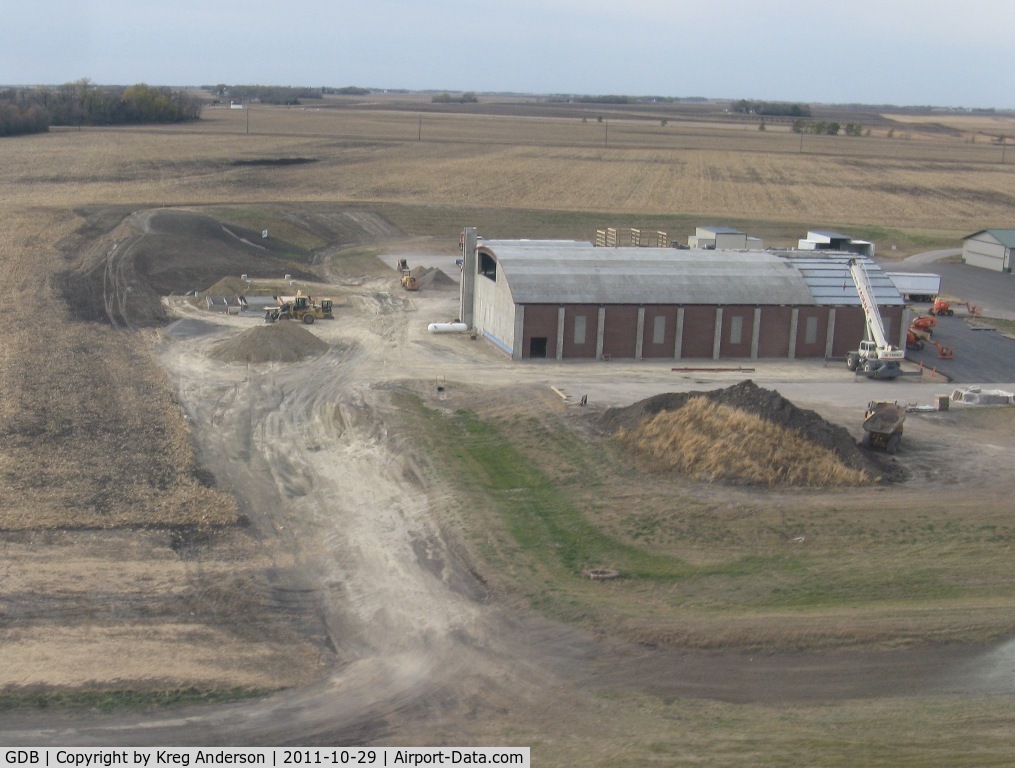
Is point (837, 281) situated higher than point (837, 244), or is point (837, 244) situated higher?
point (837, 244)

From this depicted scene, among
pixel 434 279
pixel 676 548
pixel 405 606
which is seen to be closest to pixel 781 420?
pixel 676 548

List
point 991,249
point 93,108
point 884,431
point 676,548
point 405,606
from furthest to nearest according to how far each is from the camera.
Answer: point 93,108, point 991,249, point 884,431, point 676,548, point 405,606

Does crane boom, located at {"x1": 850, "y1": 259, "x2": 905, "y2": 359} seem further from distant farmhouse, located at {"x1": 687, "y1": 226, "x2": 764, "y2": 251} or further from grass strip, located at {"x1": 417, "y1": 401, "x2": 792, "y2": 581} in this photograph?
grass strip, located at {"x1": 417, "y1": 401, "x2": 792, "y2": 581}

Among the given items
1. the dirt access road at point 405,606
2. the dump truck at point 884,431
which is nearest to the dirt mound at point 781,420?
the dump truck at point 884,431

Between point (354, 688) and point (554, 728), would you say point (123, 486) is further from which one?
point (554, 728)

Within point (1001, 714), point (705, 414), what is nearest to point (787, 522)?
point (705, 414)

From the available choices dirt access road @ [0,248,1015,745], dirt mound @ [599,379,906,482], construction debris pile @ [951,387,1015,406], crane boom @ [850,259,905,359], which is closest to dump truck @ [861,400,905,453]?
dirt mound @ [599,379,906,482]

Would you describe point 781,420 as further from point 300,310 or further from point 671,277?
point 300,310
